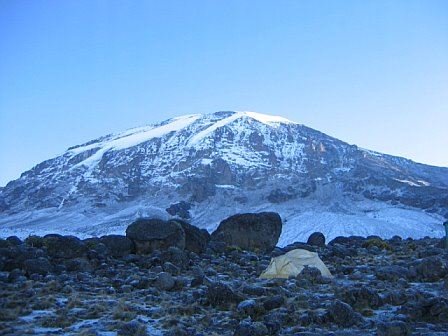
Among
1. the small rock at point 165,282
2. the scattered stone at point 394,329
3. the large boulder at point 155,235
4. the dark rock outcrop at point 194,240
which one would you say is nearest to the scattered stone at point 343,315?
the scattered stone at point 394,329

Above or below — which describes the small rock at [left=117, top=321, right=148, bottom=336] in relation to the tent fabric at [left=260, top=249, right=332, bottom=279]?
above

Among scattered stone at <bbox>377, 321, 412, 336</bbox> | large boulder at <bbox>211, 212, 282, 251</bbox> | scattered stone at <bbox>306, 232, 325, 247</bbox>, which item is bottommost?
scattered stone at <bbox>306, 232, 325, 247</bbox>

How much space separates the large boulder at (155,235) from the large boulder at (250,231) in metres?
6.12

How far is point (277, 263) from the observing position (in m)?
17.2

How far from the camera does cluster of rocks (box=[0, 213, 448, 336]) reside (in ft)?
30.6

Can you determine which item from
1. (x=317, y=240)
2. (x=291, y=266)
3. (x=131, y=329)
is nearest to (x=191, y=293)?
(x=131, y=329)

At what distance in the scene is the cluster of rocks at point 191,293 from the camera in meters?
9.34

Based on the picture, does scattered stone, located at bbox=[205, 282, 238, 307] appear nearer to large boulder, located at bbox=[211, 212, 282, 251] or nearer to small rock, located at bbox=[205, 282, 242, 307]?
small rock, located at bbox=[205, 282, 242, 307]

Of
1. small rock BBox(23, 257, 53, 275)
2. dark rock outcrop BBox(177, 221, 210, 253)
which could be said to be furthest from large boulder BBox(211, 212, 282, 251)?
small rock BBox(23, 257, 53, 275)

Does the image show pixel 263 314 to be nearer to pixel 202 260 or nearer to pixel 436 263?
pixel 436 263

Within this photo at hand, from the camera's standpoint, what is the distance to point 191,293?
13.1 meters

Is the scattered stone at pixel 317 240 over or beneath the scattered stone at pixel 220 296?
beneath

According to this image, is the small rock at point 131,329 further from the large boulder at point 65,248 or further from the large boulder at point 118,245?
the large boulder at point 118,245

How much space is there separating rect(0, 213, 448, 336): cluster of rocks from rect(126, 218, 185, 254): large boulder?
47mm
